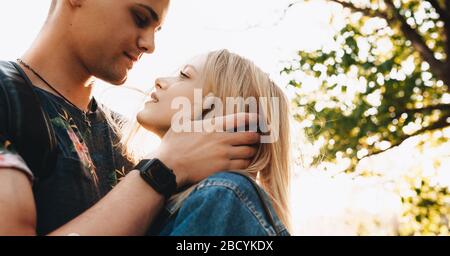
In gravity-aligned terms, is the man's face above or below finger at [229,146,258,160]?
above

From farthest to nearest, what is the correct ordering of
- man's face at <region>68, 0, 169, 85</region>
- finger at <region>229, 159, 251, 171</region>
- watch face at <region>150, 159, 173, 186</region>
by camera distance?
man's face at <region>68, 0, 169, 85</region>, finger at <region>229, 159, 251, 171</region>, watch face at <region>150, 159, 173, 186</region>

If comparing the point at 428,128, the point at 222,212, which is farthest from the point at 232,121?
the point at 428,128

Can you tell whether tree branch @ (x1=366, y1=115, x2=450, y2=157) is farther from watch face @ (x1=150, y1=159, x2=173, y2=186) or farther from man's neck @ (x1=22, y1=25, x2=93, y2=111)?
watch face @ (x1=150, y1=159, x2=173, y2=186)

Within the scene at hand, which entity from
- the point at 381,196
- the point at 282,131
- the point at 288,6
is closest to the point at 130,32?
the point at 282,131

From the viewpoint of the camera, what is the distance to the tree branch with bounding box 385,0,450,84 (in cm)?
560

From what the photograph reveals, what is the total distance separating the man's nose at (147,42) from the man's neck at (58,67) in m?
0.30

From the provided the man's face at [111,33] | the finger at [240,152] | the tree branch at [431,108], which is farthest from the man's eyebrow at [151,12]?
the tree branch at [431,108]

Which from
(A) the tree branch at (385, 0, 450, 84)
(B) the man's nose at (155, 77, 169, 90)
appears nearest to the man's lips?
(B) the man's nose at (155, 77, 169, 90)

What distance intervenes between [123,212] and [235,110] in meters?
0.84

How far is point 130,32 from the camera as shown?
2.53 metres

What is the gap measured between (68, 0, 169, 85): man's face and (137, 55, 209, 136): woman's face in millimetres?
214

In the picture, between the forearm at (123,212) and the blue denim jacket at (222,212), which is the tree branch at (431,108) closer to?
the blue denim jacket at (222,212)

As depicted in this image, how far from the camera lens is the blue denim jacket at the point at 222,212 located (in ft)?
5.99
